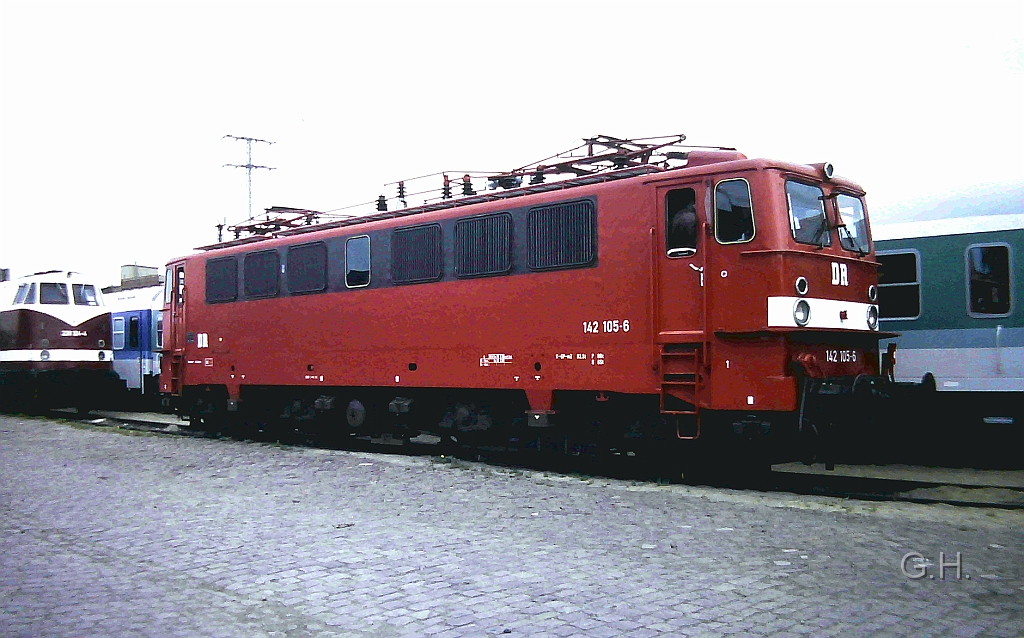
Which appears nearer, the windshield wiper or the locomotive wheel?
the windshield wiper

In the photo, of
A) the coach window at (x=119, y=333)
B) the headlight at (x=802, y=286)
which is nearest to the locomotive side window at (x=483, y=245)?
the headlight at (x=802, y=286)

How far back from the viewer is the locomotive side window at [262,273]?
16.3 m

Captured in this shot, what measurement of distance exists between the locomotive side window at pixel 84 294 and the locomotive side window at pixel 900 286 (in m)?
21.0

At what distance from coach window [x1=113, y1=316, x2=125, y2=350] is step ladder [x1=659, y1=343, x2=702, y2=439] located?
22.7m

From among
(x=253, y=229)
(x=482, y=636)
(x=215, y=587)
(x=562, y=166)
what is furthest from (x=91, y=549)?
(x=253, y=229)

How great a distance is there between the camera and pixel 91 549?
24.4 ft

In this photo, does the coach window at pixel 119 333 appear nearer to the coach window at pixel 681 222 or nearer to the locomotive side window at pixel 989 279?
the coach window at pixel 681 222

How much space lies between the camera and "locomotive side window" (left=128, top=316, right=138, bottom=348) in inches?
1116

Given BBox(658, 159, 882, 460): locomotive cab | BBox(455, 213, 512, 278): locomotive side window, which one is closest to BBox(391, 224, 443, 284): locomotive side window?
BBox(455, 213, 512, 278): locomotive side window

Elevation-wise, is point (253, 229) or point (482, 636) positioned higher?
point (253, 229)

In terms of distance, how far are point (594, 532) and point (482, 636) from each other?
2.78 metres

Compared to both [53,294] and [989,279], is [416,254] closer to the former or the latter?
[989,279]

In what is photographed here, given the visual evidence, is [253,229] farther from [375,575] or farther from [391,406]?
[375,575]

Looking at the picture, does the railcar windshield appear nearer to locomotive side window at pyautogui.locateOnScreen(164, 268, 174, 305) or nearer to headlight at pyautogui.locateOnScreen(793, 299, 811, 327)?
headlight at pyautogui.locateOnScreen(793, 299, 811, 327)
